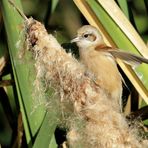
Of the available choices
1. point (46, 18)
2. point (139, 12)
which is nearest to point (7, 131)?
point (46, 18)

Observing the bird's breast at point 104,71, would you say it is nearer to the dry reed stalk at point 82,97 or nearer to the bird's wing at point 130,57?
the bird's wing at point 130,57

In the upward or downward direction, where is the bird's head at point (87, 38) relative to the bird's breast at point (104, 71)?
upward

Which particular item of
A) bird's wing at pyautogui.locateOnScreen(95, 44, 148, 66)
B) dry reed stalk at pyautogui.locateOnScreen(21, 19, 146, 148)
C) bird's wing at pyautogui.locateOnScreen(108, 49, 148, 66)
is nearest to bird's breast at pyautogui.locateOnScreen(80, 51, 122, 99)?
bird's wing at pyautogui.locateOnScreen(95, 44, 148, 66)

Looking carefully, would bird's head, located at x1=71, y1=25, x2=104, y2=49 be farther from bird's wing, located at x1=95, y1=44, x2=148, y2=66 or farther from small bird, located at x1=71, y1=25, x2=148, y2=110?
bird's wing, located at x1=95, y1=44, x2=148, y2=66

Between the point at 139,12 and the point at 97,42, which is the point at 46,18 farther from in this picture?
the point at 139,12

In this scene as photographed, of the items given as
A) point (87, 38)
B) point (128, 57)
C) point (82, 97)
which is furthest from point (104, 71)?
point (82, 97)

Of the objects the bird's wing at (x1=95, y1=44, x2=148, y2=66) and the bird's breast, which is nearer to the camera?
the bird's wing at (x1=95, y1=44, x2=148, y2=66)

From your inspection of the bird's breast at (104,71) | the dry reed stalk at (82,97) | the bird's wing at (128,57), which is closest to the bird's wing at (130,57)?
the bird's wing at (128,57)

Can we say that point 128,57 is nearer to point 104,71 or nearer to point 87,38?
point 104,71
